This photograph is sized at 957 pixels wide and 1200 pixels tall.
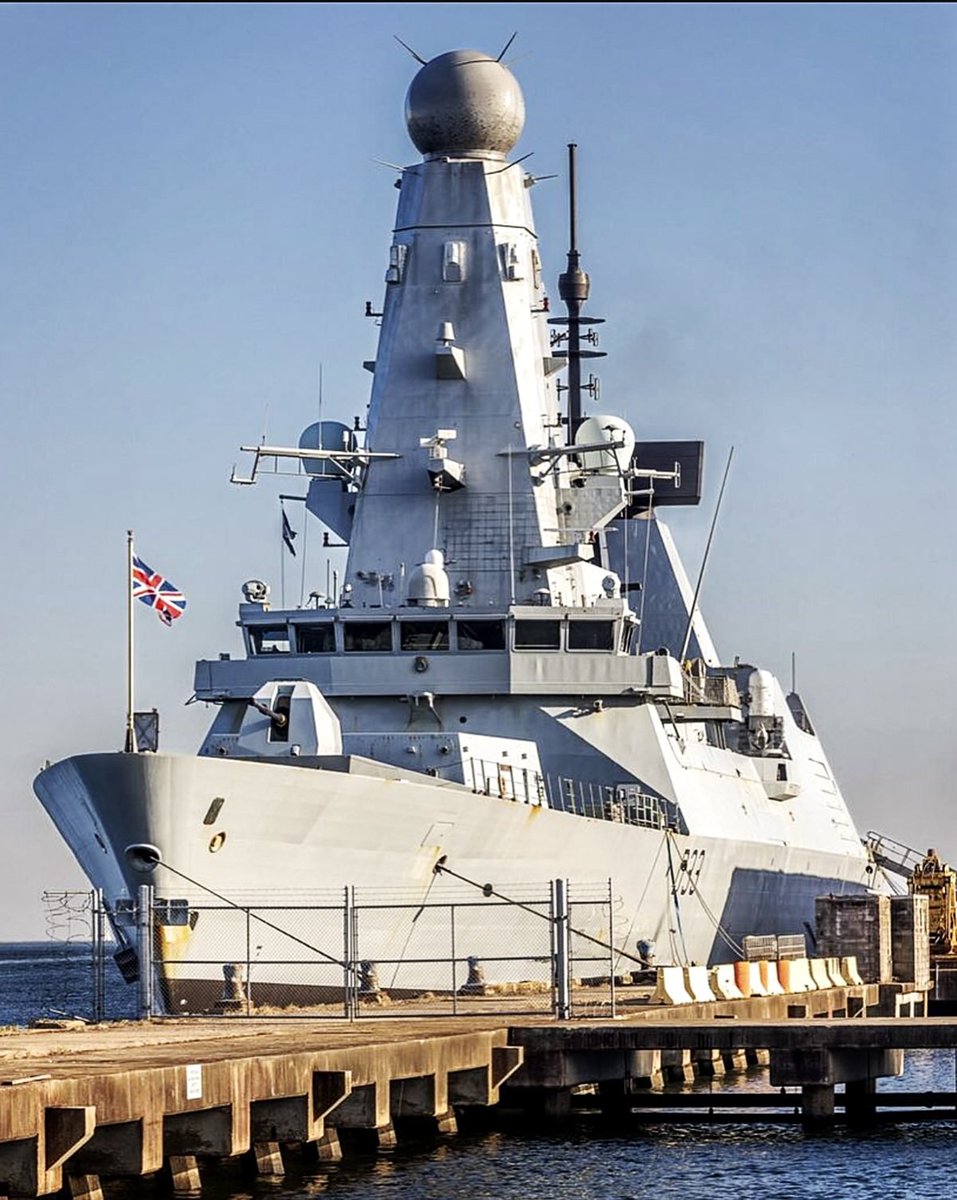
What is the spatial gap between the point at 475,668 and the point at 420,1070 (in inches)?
638

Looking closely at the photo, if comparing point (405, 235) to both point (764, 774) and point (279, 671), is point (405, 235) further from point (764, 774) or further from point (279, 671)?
point (764, 774)

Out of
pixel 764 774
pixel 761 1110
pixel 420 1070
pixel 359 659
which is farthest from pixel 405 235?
pixel 420 1070

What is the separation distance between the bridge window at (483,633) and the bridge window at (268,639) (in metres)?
2.91

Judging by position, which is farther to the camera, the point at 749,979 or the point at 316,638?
the point at 316,638

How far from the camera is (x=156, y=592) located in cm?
2975

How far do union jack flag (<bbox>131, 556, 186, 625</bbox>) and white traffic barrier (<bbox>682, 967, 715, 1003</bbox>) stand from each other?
25.6 ft

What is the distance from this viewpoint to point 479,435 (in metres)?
40.3

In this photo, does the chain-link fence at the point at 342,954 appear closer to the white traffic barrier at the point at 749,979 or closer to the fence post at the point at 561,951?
the fence post at the point at 561,951

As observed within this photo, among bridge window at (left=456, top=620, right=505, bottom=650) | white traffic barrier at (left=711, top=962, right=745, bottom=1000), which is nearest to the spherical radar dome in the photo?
bridge window at (left=456, top=620, right=505, bottom=650)

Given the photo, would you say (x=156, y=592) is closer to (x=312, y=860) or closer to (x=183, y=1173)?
(x=312, y=860)

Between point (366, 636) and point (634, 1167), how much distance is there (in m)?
16.5

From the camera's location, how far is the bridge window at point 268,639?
38.2 metres

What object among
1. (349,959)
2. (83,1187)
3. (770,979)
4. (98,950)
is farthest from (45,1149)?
(770,979)

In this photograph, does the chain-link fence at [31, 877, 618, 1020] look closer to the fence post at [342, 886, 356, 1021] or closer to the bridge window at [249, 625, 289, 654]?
the fence post at [342, 886, 356, 1021]
